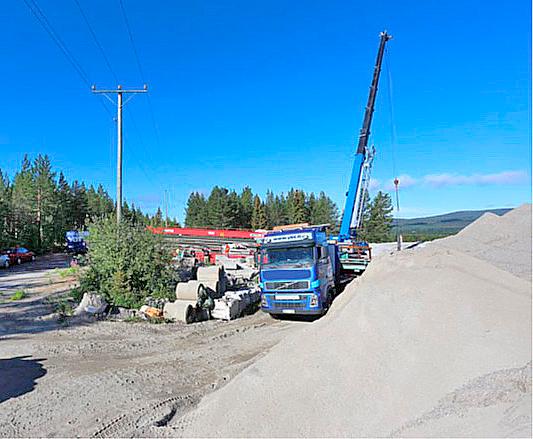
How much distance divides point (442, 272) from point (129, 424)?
5.92m

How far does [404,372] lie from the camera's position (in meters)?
5.22

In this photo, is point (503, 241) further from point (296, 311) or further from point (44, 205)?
point (44, 205)

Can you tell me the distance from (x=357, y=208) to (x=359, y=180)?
135cm

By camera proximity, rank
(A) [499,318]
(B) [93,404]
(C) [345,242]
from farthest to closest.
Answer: (C) [345,242], (B) [93,404], (A) [499,318]

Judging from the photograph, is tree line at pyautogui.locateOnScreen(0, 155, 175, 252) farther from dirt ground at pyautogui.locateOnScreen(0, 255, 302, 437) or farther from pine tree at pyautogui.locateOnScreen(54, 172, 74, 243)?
dirt ground at pyautogui.locateOnScreen(0, 255, 302, 437)

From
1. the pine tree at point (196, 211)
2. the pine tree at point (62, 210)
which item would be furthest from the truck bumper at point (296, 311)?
the pine tree at point (196, 211)

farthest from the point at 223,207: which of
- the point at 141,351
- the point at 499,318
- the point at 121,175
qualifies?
the point at 499,318

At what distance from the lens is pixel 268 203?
9481 centimetres

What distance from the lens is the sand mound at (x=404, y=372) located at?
442 centimetres

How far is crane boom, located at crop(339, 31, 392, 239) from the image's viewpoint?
706 inches

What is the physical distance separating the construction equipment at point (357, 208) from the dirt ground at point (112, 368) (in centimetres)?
521

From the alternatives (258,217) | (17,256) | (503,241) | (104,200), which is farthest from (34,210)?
(503,241)

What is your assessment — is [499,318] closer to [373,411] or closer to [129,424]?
[373,411]

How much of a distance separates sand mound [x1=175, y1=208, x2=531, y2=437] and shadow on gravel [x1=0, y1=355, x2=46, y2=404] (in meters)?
3.54
